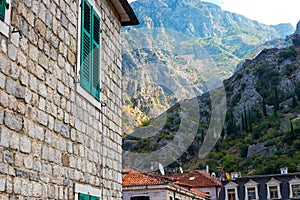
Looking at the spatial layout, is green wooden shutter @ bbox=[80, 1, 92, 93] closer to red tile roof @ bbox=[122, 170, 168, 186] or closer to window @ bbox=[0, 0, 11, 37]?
window @ bbox=[0, 0, 11, 37]

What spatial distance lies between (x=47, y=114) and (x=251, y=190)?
3211 cm

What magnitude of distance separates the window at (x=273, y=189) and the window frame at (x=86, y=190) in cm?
2983

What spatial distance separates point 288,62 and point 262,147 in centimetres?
2797

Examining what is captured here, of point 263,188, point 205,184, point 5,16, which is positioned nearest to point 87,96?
point 5,16

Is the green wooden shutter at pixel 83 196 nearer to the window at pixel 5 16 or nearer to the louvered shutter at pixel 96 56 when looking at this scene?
the louvered shutter at pixel 96 56

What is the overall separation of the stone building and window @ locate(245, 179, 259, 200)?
29.0 metres

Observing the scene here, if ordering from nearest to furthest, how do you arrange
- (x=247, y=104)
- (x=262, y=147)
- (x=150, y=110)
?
1. (x=262, y=147)
2. (x=247, y=104)
3. (x=150, y=110)

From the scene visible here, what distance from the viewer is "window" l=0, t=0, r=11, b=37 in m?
3.83

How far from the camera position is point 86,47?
19.5ft

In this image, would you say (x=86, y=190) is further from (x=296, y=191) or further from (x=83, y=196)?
(x=296, y=191)

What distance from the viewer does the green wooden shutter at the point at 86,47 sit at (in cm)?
577

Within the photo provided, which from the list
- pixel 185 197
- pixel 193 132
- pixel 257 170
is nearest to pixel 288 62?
pixel 193 132

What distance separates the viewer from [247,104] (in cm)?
8169

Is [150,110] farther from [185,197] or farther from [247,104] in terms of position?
[185,197]
